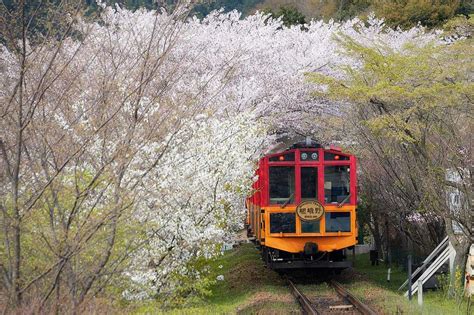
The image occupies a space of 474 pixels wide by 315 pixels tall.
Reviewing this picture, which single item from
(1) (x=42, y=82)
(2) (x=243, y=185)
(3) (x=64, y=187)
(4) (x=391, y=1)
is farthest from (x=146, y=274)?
(4) (x=391, y=1)

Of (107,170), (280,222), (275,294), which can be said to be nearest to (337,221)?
(280,222)

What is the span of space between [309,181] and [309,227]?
2.60ft

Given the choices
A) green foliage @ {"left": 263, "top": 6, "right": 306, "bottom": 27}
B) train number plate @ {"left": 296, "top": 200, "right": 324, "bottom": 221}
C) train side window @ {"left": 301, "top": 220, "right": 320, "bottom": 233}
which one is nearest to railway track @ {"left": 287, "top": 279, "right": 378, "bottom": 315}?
train side window @ {"left": 301, "top": 220, "right": 320, "bottom": 233}

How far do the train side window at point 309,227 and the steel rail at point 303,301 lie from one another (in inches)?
40.4

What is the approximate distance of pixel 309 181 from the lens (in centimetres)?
1429

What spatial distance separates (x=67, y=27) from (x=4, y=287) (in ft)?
7.54

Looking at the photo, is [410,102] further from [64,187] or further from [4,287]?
[4,287]

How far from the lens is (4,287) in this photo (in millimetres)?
7109

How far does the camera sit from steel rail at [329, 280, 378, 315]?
1151 centimetres

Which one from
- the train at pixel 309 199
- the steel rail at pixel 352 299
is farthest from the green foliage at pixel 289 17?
the train at pixel 309 199

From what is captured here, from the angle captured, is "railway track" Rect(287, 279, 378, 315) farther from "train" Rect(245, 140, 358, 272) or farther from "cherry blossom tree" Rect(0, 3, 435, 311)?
"cherry blossom tree" Rect(0, 3, 435, 311)

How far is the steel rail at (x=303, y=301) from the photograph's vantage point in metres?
11.8

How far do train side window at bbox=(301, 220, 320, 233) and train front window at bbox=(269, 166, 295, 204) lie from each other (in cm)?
45

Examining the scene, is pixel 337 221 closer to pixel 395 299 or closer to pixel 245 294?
pixel 245 294
